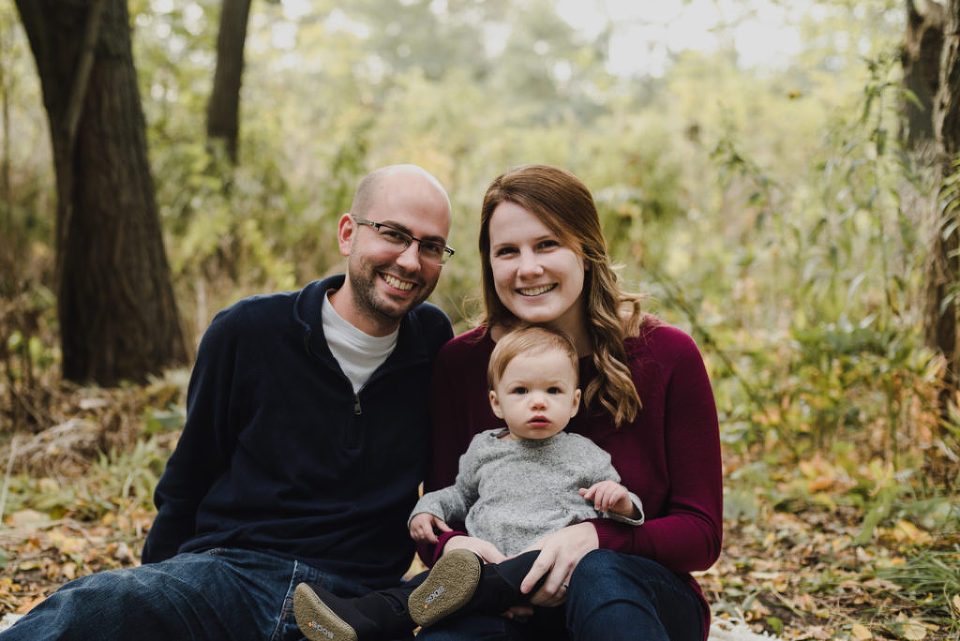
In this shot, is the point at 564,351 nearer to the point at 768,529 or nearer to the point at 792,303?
the point at 768,529

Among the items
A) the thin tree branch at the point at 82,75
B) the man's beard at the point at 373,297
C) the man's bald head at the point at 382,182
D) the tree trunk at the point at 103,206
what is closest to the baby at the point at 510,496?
the man's beard at the point at 373,297

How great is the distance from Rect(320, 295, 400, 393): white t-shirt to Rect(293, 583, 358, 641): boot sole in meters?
0.69

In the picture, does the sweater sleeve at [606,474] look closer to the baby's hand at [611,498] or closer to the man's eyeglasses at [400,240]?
the baby's hand at [611,498]

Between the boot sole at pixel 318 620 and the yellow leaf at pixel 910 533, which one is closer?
the boot sole at pixel 318 620

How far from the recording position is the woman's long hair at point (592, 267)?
7.21ft

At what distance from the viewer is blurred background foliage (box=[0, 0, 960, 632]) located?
3693 millimetres

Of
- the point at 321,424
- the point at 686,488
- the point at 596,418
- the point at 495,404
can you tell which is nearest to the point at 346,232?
the point at 321,424

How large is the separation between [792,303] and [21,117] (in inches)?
308

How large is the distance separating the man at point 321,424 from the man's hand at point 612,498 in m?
0.69

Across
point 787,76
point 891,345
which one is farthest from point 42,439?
point 787,76

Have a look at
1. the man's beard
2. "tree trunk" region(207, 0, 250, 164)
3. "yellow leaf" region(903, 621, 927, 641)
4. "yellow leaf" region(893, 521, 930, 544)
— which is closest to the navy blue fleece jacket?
the man's beard

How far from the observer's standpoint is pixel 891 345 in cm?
371

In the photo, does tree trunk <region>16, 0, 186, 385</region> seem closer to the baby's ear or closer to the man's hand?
the baby's ear

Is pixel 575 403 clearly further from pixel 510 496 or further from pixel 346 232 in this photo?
pixel 346 232
